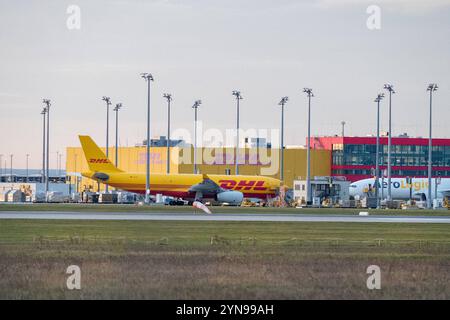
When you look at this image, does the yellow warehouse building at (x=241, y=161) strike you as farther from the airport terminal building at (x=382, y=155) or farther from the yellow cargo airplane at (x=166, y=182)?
the yellow cargo airplane at (x=166, y=182)

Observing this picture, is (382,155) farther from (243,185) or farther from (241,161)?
(243,185)

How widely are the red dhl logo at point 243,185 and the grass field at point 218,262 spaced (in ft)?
203

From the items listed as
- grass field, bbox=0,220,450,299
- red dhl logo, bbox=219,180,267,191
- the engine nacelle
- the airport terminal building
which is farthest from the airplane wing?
the airport terminal building

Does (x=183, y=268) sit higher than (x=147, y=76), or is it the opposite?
(x=147, y=76)

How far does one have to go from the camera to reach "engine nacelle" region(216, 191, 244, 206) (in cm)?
11444

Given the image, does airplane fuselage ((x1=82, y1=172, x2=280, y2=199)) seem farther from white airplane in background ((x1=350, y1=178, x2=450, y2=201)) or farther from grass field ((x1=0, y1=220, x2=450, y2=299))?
grass field ((x1=0, y1=220, x2=450, y2=299))

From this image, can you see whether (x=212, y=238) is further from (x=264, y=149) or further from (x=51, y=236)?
(x=264, y=149)

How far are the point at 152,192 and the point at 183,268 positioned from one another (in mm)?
85791

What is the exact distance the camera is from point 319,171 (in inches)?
7111

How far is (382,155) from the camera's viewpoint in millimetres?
185875

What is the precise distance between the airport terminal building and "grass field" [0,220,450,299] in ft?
411

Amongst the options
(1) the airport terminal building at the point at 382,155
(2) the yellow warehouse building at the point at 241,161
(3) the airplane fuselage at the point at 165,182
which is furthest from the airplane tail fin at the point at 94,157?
(1) the airport terminal building at the point at 382,155

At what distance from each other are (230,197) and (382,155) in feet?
254
